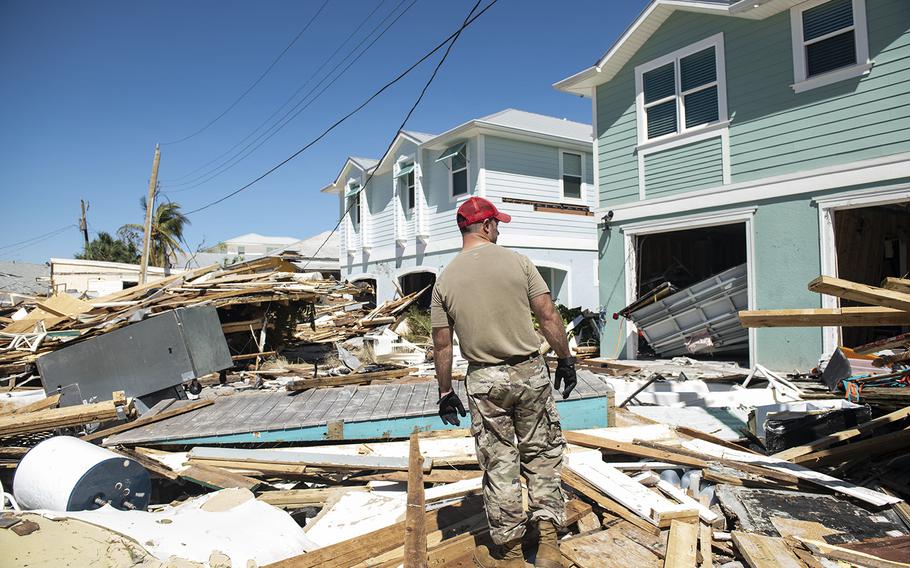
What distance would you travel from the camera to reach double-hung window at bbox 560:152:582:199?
1758cm

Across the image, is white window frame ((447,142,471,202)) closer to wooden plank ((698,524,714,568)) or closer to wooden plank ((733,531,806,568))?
wooden plank ((698,524,714,568))

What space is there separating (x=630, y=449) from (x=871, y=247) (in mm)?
8438

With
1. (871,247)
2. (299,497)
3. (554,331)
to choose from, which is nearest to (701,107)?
(871,247)

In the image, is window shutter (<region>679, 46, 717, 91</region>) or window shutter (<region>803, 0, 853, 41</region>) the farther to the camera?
window shutter (<region>679, 46, 717, 91</region>)

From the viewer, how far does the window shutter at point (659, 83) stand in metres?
11.2

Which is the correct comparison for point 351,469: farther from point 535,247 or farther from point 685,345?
point 535,247

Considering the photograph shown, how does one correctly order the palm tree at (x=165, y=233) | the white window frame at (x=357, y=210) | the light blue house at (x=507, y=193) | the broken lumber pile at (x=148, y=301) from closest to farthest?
the broken lumber pile at (x=148, y=301) → the light blue house at (x=507, y=193) → the white window frame at (x=357, y=210) → the palm tree at (x=165, y=233)

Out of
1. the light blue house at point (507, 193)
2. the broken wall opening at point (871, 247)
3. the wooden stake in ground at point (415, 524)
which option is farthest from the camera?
the light blue house at point (507, 193)

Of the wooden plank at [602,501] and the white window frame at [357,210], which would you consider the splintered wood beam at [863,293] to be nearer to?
the wooden plank at [602,501]

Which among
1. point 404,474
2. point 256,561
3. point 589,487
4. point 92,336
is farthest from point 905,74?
point 92,336

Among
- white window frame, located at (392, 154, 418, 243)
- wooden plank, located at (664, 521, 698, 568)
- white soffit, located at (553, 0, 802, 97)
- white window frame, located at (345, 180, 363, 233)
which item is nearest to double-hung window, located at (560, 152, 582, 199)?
white soffit, located at (553, 0, 802, 97)

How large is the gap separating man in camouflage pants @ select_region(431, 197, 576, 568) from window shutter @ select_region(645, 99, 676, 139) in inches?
365

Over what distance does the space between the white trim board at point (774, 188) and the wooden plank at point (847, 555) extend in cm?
722

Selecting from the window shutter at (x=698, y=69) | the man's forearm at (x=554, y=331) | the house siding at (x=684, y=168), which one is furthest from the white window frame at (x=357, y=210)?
the man's forearm at (x=554, y=331)
